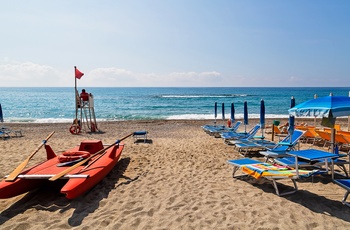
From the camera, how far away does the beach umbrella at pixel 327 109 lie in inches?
182

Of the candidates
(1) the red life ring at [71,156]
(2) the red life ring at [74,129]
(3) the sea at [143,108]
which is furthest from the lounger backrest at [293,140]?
(2) the red life ring at [74,129]

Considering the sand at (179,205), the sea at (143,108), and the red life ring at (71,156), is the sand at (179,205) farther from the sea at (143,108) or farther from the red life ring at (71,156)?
the sea at (143,108)

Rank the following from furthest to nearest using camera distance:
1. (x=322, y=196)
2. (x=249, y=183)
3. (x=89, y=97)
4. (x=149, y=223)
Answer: (x=89, y=97) < (x=249, y=183) < (x=322, y=196) < (x=149, y=223)

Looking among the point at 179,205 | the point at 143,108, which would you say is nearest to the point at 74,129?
the point at 179,205

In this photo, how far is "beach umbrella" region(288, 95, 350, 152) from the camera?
4.62 m

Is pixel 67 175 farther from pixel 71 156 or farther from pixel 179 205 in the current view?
pixel 179 205

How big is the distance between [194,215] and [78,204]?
200 centimetres

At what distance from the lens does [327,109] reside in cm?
467

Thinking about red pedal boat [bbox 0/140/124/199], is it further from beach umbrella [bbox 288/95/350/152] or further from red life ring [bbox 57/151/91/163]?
beach umbrella [bbox 288/95/350/152]

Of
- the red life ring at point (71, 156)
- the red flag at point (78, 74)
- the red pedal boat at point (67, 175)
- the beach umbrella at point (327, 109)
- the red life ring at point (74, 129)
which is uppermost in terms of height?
the red flag at point (78, 74)

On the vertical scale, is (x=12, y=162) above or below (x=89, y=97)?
below

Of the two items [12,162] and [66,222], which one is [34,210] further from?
[12,162]

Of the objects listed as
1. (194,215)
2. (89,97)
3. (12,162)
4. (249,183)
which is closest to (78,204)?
(194,215)

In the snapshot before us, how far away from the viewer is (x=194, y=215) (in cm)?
372
